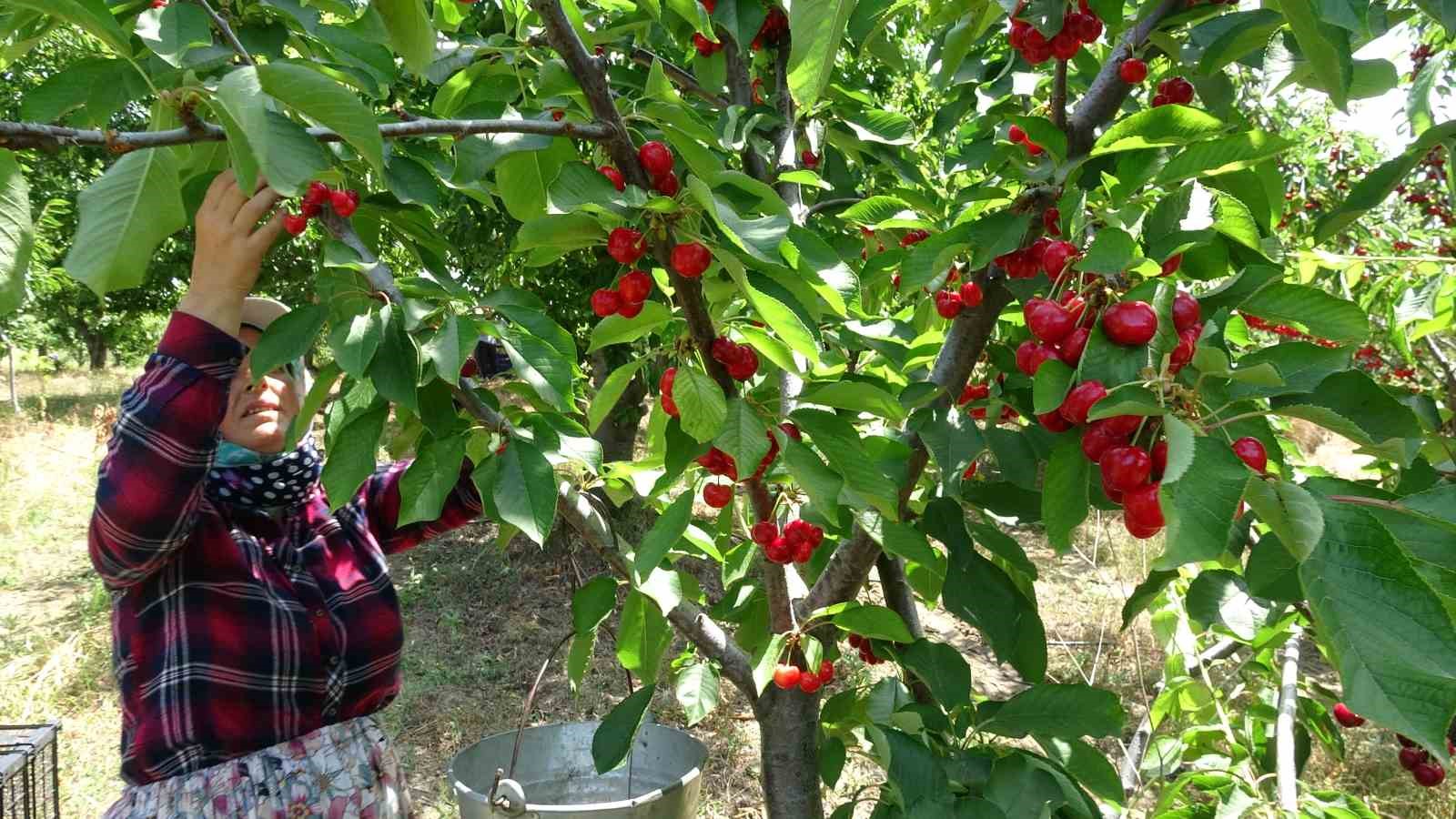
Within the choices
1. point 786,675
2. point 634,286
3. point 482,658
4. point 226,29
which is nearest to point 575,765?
point 786,675

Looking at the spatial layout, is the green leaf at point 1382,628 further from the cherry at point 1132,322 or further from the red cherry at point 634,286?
the red cherry at point 634,286

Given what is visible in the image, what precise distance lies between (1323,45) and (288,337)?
3.88 ft

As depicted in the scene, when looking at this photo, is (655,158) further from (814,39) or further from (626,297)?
(814,39)

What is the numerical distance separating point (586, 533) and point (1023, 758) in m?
0.74

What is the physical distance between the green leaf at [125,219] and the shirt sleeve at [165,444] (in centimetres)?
65

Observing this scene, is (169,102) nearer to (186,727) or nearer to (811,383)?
(811,383)

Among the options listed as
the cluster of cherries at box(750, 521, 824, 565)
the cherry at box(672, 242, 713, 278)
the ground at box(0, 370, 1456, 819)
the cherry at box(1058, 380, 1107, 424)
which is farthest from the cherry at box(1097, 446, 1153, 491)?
the ground at box(0, 370, 1456, 819)

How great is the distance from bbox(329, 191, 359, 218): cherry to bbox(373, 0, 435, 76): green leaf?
0.55 m

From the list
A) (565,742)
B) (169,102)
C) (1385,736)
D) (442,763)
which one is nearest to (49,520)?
(442,763)

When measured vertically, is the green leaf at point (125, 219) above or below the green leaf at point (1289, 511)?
above

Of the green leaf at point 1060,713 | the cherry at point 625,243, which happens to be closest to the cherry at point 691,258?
the cherry at point 625,243

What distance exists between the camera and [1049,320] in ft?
2.88

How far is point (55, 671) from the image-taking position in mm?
4395

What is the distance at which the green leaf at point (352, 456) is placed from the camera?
4.04 ft
